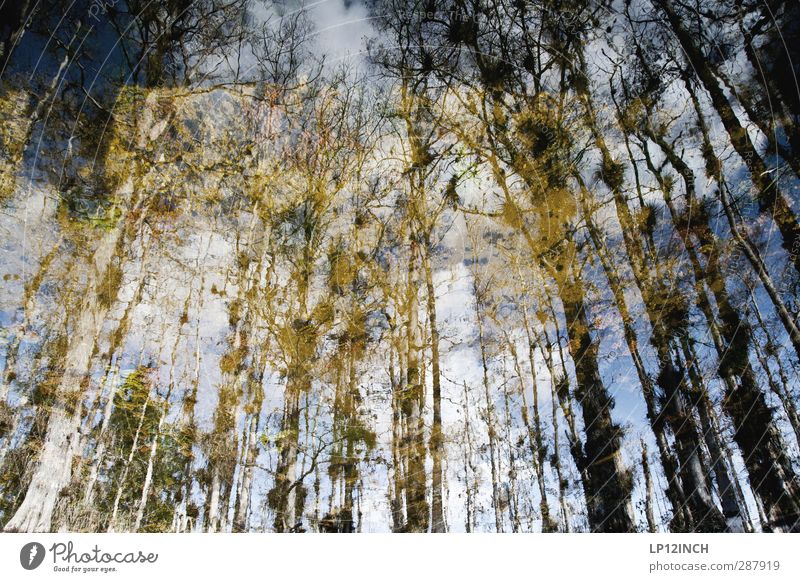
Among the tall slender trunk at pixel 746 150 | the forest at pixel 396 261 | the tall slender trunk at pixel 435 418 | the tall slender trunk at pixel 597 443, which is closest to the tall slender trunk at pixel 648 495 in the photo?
the forest at pixel 396 261

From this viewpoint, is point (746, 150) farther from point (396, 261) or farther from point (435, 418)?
point (435, 418)

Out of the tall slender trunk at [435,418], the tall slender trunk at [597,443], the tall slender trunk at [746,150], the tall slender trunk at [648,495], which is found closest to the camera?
the tall slender trunk at [597,443]

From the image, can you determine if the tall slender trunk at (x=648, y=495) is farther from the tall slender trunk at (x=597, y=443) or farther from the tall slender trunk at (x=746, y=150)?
the tall slender trunk at (x=746, y=150)

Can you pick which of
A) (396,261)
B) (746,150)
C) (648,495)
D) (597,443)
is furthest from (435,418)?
(746,150)

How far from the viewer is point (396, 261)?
18.3 feet

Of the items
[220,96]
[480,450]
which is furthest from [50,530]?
[220,96]

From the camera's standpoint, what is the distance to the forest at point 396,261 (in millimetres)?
4312

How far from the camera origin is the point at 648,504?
4797 mm

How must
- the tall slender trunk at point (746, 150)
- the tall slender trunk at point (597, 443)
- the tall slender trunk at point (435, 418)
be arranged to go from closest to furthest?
the tall slender trunk at point (597, 443)
the tall slender trunk at point (435, 418)
the tall slender trunk at point (746, 150)

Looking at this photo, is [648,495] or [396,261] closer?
[648,495]

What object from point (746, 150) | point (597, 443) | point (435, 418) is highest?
point (746, 150)

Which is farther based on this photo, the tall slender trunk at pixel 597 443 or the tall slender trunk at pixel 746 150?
the tall slender trunk at pixel 746 150
